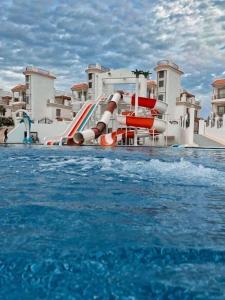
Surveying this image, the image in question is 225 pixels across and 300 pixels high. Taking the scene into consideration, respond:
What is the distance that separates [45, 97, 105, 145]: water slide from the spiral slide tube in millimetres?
777

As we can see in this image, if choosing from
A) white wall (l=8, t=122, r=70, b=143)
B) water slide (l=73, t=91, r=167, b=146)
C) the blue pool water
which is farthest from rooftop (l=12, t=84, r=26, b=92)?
the blue pool water

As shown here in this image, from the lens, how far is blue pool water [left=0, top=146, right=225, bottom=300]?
207 cm

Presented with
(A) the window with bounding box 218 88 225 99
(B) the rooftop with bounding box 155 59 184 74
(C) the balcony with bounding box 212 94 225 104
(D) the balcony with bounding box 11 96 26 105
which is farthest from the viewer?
(D) the balcony with bounding box 11 96 26 105

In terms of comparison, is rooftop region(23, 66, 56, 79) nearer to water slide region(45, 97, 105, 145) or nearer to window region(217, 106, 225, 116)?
water slide region(45, 97, 105, 145)

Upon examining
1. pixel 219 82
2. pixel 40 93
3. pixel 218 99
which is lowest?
pixel 218 99

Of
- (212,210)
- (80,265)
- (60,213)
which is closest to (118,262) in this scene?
(80,265)

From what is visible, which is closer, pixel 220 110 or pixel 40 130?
pixel 40 130

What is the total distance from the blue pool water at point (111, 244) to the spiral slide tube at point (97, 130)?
16670 mm

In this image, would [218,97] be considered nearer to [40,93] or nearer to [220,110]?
[220,110]

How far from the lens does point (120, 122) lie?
24234mm

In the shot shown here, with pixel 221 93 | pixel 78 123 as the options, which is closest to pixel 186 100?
pixel 221 93

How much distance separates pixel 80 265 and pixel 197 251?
900mm

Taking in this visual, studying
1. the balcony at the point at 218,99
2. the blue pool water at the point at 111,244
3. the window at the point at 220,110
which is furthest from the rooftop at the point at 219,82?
the blue pool water at the point at 111,244

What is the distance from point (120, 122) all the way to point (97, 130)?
2203 millimetres
